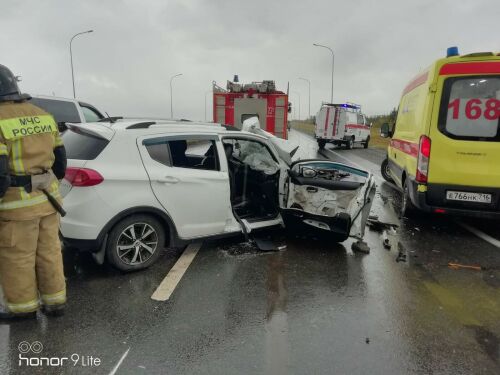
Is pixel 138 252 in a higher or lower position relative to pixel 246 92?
lower

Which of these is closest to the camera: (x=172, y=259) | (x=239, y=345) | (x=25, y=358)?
(x=25, y=358)

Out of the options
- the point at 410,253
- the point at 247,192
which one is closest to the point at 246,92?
the point at 247,192

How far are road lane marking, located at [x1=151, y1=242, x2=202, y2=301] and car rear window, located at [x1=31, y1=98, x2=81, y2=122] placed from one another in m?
4.68

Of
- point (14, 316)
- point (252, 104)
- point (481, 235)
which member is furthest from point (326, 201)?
point (252, 104)

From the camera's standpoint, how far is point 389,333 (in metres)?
3.01

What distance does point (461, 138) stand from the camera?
506 centimetres

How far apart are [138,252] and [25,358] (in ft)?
4.91

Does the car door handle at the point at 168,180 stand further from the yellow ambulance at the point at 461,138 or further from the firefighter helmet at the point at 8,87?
the yellow ambulance at the point at 461,138

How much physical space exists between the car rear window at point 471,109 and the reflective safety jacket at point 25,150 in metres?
4.59

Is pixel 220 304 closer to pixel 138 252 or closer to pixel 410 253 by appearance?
Answer: pixel 138 252

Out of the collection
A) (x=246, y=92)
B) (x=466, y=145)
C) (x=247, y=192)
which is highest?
(x=246, y=92)

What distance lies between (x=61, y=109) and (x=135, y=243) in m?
5.18

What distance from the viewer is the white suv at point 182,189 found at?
3.61m

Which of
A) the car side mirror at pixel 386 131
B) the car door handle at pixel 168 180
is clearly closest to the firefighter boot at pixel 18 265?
the car door handle at pixel 168 180
